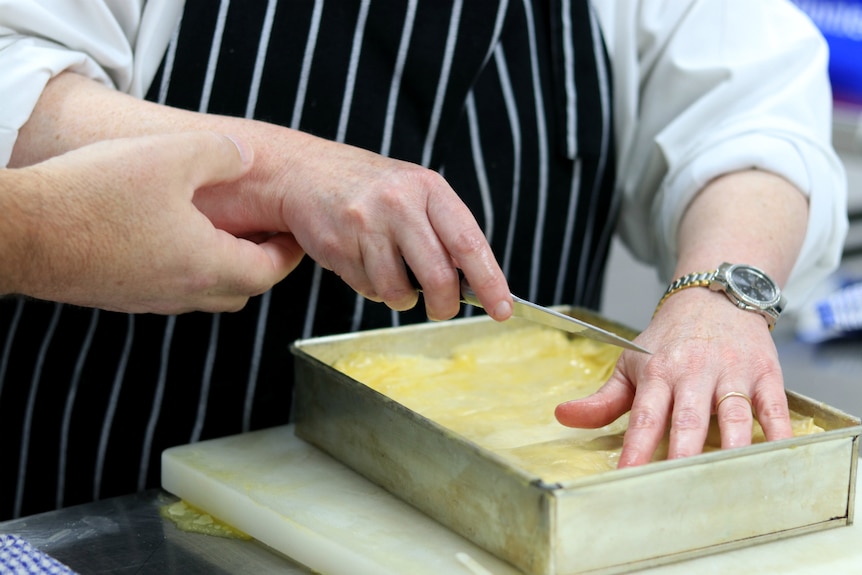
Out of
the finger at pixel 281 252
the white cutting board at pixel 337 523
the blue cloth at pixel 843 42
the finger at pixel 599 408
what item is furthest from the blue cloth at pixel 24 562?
the blue cloth at pixel 843 42

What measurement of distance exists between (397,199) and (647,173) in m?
0.58

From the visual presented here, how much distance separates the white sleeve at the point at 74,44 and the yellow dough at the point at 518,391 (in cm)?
39

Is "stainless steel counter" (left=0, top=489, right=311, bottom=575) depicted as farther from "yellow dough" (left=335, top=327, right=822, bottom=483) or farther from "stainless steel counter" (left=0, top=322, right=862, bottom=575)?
"yellow dough" (left=335, top=327, right=822, bottom=483)

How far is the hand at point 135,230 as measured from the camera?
816 mm

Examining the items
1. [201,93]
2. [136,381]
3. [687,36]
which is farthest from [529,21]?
[136,381]

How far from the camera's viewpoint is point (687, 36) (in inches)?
53.5

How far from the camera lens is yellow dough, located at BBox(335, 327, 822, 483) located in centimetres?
93

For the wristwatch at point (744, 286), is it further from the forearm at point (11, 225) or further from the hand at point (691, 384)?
the forearm at point (11, 225)

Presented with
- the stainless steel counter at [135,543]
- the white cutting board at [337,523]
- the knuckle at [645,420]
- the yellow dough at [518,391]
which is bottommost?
the stainless steel counter at [135,543]

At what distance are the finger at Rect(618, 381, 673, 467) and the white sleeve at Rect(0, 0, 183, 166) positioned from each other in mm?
630

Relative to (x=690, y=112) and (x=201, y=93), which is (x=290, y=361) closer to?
(x=201, y=93)

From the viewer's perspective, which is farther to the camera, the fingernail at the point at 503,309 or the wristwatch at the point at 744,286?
the wristwatch at the point at 744,286

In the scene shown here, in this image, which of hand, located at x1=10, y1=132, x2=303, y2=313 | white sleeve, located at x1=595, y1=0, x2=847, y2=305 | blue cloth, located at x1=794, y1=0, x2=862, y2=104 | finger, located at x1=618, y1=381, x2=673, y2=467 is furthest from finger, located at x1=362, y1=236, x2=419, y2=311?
blue cloth, located at x1=794, y1=0, x2=862, y2=104

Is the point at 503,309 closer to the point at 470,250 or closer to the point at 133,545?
the point at 470,250
